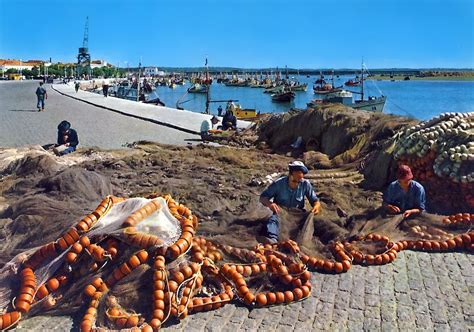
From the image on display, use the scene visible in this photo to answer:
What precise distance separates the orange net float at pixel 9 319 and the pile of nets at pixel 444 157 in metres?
5.32

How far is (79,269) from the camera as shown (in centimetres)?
405

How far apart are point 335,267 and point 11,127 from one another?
14.7m

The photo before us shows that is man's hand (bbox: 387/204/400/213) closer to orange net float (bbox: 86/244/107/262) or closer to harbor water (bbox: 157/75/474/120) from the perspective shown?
orange net float (bbox: 86/244/107/262)

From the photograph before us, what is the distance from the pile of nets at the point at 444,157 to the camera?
6.51 m

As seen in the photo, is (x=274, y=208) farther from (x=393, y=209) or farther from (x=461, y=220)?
(x=461, y=220)

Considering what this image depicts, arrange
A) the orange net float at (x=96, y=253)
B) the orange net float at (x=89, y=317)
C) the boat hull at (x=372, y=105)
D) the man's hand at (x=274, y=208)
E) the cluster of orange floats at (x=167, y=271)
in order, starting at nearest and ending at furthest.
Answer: the orange net float at (x=89, y=317) → the cluster of orange floats at (x=167, y=271) → the orange net float at (x=96, y=253) → the man's hand at (x=274, y=208) → the boat hull at (x=372, y=105)

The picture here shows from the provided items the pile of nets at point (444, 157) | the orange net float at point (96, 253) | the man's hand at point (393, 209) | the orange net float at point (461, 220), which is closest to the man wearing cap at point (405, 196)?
the man's hand at point (393, 209)

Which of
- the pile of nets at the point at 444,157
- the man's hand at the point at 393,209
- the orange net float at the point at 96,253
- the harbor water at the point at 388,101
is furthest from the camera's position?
the harbor water at the point at 388,101

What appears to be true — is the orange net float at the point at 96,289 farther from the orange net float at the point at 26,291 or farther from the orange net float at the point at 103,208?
the orange net float at the point at 103,208

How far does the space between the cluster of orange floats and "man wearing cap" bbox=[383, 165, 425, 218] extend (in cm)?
122

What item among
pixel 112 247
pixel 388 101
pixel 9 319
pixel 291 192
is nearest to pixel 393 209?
pixel 291 192

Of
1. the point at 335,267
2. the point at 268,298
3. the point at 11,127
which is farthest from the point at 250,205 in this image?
the point at 11,127

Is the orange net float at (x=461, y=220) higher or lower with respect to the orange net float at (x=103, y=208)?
lower

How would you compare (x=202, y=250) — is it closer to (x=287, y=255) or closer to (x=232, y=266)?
(x=232, y=266)
